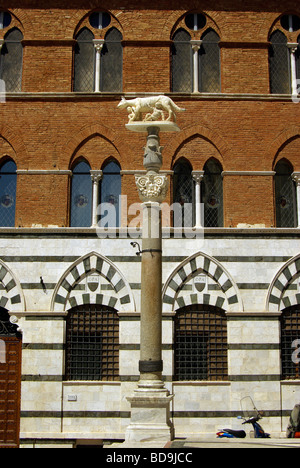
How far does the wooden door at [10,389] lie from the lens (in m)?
16.2

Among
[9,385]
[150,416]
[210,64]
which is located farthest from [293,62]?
[9,385]

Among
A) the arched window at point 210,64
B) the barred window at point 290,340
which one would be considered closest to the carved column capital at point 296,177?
the arched window at point 210,64

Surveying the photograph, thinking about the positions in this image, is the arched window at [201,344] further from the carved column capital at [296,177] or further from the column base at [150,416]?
the column base at [150,416]

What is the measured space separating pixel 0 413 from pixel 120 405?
295 cm

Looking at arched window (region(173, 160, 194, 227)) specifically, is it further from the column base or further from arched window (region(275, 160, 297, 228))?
the column base

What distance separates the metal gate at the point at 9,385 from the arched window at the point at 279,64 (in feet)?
30.5

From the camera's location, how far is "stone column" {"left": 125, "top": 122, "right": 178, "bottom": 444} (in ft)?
37.6

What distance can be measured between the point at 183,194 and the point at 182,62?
3582mm

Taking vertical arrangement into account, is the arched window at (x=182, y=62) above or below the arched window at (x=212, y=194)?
above

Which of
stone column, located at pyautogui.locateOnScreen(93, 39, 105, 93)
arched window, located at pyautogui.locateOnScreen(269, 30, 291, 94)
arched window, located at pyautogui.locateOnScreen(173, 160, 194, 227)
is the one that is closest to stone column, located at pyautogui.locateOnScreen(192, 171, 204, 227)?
arched window, located at pyautogui.locateOnScreen(173, 160, 194, 227)

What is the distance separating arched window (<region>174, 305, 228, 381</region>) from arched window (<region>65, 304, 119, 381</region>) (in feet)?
5.07

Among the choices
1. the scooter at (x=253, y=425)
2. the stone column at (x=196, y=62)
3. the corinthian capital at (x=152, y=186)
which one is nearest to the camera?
the corinthian capital at (x=152, y=186)

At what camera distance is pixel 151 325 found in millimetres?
11945

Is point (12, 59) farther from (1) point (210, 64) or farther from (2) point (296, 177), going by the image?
(2) point (296, 177)
